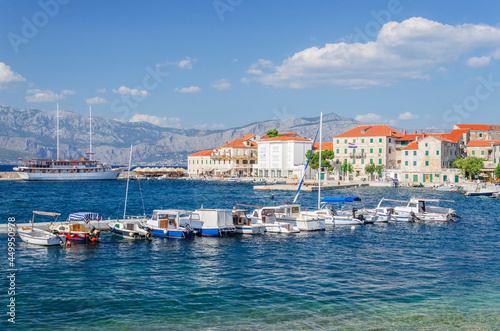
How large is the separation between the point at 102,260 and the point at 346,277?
14.2 meters

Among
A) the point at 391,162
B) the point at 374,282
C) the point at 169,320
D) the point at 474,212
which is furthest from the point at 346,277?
the point at 391,162

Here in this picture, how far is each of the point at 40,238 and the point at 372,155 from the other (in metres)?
94.8

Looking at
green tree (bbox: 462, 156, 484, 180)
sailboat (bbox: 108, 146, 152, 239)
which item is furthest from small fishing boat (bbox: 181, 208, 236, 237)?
green tree (bbox: 462, 156, 484, 180)

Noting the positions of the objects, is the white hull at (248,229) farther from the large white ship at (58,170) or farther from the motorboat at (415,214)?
the large white ship at (58,170)

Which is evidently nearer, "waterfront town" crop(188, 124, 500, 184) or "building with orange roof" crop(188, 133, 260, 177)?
"waterfront town" crop(188, 124, 500, 184)

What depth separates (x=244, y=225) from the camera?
39.2 metres

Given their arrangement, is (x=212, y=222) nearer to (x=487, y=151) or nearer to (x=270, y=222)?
(x=270, y=222)

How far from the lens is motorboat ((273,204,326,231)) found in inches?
1635

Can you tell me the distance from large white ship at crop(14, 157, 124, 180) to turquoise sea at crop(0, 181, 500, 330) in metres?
109

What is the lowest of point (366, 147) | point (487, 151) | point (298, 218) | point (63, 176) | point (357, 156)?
point (298, 218)

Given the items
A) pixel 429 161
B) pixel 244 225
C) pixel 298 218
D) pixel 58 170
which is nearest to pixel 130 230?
pixel 244 225

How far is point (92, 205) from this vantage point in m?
66.1

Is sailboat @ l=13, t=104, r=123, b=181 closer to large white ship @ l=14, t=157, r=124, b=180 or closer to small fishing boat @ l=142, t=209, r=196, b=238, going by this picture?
large white ship @ l=14, t=157, r=124, b=180

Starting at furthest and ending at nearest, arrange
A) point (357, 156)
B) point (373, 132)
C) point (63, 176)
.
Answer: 1. point (63, 176)
2. point (357, 156)
3. point (373, 132)
